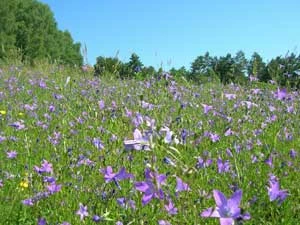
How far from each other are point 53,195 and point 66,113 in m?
2.35

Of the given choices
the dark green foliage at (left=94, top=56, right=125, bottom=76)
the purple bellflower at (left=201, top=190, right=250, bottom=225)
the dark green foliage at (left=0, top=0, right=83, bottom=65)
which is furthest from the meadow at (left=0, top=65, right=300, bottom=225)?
the dark green foliage at (left=0, top=0, right=83, bottom=65)

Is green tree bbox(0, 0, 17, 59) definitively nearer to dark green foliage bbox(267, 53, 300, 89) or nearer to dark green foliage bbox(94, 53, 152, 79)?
dark green foliage bbox(94, 53, 152, 79)

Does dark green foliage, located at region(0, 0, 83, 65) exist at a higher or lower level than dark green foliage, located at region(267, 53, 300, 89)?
higher

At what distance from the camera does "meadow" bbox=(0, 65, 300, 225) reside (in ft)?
5.10

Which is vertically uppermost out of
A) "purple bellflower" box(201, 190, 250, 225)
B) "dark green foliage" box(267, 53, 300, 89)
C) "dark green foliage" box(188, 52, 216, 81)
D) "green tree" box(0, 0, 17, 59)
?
"green tree" box(0, 0, 17, 59)

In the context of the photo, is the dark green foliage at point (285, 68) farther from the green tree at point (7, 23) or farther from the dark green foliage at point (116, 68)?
the green tree at point (7, 23)

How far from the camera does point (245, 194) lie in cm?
278

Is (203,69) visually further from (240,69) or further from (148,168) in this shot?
(148,168)

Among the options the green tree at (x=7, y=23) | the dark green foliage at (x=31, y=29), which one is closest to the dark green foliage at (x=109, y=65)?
the dark green foliage at (x=31, y=29)

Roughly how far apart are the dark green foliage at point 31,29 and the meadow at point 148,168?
36511mm

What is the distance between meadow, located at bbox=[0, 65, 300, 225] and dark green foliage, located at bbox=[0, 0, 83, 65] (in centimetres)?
3651

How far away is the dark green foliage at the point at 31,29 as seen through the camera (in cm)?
4256

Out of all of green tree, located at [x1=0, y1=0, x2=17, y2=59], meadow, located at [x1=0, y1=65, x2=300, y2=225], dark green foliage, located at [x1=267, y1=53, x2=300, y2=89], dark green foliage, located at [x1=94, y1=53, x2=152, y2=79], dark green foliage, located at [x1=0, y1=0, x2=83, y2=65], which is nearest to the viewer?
meadow, located at [x1=0, y1=65, x2=300, y2=225]

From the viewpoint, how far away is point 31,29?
154 feet
